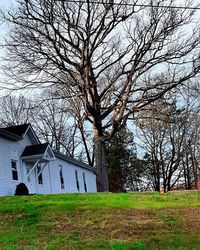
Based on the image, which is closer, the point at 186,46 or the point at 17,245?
the point at 17,245

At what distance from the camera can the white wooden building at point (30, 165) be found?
25.6 metres

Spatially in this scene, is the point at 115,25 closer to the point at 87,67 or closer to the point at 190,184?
the point at 87,67

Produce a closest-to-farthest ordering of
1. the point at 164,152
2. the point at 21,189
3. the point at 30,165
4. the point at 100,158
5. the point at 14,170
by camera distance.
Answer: the point at 21,189 < the point at 100,158 < the point at 14,170 < the point at 30,165 < the point at 164,152

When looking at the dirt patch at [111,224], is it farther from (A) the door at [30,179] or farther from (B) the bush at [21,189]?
(A) the door at [30,179]

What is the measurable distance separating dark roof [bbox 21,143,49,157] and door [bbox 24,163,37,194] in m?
0.80

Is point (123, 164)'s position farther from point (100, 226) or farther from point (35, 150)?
point (100, 226)

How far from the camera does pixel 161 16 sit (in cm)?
2597

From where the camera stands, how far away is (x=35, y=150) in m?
28.4

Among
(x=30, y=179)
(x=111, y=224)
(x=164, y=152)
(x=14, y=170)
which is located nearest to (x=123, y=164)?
(x=164, y=152)

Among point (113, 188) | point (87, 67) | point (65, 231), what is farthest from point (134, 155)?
point (65, 231)

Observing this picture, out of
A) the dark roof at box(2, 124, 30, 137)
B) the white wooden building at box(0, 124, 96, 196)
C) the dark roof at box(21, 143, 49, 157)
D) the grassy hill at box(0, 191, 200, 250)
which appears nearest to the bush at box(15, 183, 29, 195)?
the white wooden building at box(0, 124, 96, 196)

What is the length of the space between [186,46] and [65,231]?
1871 centimetres

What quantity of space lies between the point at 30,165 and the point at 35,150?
1252 millimetres

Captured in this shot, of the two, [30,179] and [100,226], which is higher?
[30,179]
